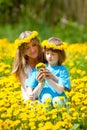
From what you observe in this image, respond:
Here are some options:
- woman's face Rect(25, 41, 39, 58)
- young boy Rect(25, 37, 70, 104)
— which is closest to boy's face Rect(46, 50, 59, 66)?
young boy Rect(25, 37, 70, 104)

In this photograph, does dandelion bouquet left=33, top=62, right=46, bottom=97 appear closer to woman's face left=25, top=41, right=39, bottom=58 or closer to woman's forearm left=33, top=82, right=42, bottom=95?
woman's forearm left=33, top=82, right=42, bottom=95

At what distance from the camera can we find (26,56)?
22.9 ft

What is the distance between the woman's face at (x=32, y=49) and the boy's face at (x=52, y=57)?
198mm

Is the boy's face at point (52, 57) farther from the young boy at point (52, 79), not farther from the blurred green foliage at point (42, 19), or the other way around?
the blurred green foliage at point (42, 19)

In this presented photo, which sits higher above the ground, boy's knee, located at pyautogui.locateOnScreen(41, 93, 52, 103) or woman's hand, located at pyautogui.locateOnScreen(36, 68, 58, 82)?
woman's hand, located at pyautogui.locateOnScreen(36, 68, 58, 82)

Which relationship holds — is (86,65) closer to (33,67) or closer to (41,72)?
(33,67)

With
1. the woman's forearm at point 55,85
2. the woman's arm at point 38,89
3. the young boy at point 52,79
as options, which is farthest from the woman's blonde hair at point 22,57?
the woman's forearm at point 55,85

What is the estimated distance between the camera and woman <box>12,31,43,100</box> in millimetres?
6773

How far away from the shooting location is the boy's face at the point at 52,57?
6598 millimetres

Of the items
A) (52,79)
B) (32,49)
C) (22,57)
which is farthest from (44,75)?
(22,57)

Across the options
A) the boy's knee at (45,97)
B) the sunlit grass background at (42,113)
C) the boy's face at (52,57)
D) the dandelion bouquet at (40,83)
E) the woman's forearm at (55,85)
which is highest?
the boy's face at (52,57)

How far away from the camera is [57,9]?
73.9 ft

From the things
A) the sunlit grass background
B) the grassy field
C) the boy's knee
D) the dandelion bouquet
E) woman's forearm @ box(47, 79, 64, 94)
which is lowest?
the sunlit grass background

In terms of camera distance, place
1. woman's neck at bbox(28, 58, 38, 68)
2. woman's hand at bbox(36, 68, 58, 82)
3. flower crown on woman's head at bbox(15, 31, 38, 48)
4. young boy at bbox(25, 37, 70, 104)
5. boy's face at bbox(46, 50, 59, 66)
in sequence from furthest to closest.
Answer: woman's neck at bbox(28, 58, 38, 68), flower crown on woman's head at bbox(15, 31, 38, 48), boy's face at bbox(46, 50, 59, 66), young boy at bbox(25, 37, 70, 104), woman's hand at bbox(36, 68, 58, 82)
